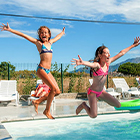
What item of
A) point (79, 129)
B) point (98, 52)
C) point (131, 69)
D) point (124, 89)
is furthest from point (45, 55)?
point (131, 69)

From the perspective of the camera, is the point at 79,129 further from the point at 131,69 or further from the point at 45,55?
the point at 131,69

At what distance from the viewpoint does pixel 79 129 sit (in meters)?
7.30

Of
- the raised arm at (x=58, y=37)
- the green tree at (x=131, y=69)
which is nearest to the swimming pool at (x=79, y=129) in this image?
the raised arm at (x=58, y=37)

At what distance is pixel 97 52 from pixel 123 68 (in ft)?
250

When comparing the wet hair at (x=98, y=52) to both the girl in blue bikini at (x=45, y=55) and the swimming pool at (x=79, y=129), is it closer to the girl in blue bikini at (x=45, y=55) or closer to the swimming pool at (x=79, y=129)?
the girl in blue bikini at (x=45, y=55)

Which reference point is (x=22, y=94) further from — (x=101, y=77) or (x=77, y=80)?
(x=101, y=77)

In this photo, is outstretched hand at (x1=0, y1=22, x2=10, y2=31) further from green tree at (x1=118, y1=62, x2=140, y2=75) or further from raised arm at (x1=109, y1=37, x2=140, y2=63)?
green tree at (x1=118, y1=62, x2=140, y2=75)

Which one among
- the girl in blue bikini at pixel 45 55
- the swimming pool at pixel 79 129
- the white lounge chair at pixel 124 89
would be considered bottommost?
the swimming pool at pixel 79 129

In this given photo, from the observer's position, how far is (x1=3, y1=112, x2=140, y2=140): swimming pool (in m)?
6.77

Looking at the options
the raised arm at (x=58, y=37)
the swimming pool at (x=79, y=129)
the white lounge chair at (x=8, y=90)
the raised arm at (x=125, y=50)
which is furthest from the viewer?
the white lounge chair at (x=8, y=90)

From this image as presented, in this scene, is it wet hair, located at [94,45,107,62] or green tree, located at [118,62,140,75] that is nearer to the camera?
wet hair, located at [94,45,107,62]

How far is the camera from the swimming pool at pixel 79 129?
6.77 m

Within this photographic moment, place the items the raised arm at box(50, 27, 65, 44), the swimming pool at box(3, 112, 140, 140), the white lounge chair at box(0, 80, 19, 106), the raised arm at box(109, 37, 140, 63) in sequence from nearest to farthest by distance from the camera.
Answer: the raised arm at box(50, 27, 65, 44) < the raised arm at box(109, 37, 140, 63) < the swimming pool at box(3, 112, 140, 140) < the white lounge chair at box(0, 80, 19, 106)

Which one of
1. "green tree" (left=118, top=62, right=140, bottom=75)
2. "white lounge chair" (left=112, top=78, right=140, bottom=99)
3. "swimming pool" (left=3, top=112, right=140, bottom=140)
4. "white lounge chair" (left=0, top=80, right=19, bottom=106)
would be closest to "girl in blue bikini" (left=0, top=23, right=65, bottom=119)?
"swimming pool" (left=3, top=112, right=140, bottom=140)
